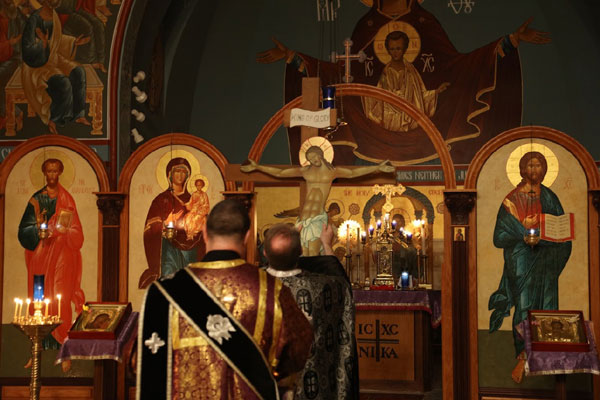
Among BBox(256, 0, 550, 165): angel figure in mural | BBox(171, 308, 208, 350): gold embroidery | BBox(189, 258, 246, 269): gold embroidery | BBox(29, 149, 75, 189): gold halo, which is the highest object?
BBox(256, 0, 550, 165): angel figure in mural

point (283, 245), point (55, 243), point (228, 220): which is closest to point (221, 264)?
point (228, 220)

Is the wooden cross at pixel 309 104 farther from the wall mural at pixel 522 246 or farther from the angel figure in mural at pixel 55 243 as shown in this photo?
the angel figure in mural at pixel 55 243

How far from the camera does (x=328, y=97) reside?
7.42 meters

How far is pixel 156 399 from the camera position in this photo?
3404 mm

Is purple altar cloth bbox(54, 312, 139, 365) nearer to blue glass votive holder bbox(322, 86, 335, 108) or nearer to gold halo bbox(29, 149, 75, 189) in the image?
gold halo bbox(29, 149, 75, 189)

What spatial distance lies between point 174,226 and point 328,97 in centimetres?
252

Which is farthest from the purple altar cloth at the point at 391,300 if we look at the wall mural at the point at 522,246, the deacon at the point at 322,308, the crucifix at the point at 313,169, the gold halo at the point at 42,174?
the deacon at the point at 322,308

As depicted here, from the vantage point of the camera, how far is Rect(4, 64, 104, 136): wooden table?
950 centimetres

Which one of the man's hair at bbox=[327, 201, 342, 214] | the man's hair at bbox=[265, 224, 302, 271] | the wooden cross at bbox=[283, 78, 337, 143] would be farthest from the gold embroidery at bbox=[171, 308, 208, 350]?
the man's hair at bbox=[327, 201, 342, 214]

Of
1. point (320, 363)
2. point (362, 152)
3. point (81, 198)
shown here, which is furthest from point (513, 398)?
point (362, 152)

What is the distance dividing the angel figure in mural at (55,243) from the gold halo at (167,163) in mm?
1033

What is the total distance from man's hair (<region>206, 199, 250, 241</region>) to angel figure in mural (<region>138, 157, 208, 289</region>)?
18.5 ft

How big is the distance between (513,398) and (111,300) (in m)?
4.33

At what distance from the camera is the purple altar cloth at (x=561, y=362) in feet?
23.1
